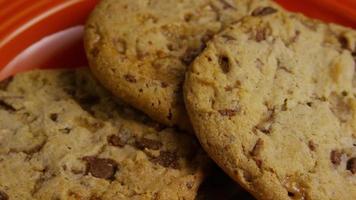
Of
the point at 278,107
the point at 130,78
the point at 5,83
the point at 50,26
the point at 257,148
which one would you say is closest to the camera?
the point at 257,148

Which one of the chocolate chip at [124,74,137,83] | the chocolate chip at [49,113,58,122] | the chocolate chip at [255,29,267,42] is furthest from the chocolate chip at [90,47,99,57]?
the chocolate chip at [255,29,267,42]

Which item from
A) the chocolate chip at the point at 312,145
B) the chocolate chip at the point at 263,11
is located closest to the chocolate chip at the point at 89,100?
Answer: the chocolate chip at the point at 263,11

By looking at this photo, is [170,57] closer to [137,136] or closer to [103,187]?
[137,136]

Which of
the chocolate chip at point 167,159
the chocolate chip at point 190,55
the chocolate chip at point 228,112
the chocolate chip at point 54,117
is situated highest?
the chocolate chip at point 190,55

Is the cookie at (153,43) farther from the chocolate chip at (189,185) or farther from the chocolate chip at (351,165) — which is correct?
the chocolate chip at (351,165)

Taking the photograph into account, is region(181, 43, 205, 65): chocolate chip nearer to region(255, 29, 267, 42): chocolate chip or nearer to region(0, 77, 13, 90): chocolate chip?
region(255, 29, 267, 42): chocolate chip

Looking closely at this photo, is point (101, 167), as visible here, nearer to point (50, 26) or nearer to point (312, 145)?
point (312, 145)

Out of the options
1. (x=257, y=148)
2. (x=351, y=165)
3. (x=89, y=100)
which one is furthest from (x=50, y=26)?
(x=351, y=165)

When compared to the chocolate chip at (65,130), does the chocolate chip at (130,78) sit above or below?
above

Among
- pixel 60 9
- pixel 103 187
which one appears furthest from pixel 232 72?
pixel 60 9
